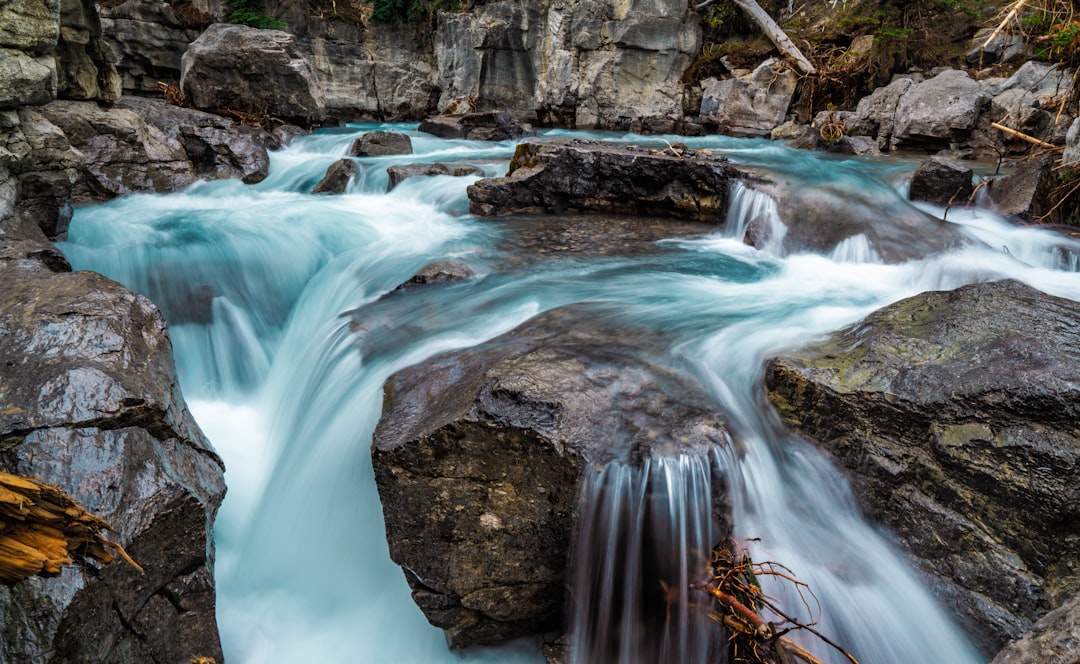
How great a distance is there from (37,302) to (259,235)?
362 cm

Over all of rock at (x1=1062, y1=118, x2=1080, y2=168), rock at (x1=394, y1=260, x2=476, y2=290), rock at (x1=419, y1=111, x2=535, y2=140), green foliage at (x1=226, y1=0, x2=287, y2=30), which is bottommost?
rock at (x1=394, y1=260, x2=476, y2=290)

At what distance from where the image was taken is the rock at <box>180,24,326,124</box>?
10758mm

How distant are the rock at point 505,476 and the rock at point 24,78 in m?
3.94

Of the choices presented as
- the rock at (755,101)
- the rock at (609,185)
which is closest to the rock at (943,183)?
the rock at (609,185)

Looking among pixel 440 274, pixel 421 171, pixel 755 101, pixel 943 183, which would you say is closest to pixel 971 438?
pixel 440 274

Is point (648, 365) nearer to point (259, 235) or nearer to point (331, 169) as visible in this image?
point (259, 235)

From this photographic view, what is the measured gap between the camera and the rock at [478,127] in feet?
42.4

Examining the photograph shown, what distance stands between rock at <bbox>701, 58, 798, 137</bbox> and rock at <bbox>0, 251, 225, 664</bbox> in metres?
13.4

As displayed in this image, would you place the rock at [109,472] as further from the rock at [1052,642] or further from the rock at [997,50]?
the rock at [997,50]

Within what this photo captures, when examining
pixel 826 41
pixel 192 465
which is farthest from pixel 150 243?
pixel 826 41

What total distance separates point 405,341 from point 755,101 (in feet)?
40.8

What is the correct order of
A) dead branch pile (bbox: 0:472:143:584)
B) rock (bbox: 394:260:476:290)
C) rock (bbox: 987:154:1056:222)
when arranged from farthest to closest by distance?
rock (bbox: 987:154:1056:222) < rock (bbox: 394:260:476:290) < dead branch pile (bbox: 0:472:143:584)

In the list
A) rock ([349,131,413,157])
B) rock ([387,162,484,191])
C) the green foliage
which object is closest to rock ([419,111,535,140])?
rock ([349,131,413,157])

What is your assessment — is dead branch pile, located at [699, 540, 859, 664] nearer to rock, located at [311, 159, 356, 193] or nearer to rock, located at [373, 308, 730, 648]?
rock, located at [373, 308, 730, 648]
